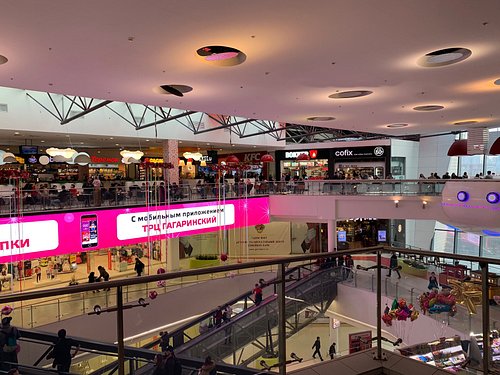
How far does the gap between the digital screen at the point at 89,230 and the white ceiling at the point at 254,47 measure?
445 cm

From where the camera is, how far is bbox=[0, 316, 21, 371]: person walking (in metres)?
2.15

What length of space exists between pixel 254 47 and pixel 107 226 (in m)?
9.12

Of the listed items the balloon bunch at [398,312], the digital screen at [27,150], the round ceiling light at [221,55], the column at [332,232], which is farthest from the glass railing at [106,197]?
the balloon bunch at [398,312]

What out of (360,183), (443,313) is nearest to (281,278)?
(443,313)

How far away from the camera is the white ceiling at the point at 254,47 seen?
4.65 meters

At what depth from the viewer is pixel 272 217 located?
1980cm

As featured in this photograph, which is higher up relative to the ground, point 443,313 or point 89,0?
point 89,0

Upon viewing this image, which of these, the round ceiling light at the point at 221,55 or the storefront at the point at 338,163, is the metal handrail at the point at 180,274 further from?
the storefront at the point at 338,163

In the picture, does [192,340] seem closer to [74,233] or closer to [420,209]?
[74,233]

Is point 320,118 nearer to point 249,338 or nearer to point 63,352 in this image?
→ point 249,338

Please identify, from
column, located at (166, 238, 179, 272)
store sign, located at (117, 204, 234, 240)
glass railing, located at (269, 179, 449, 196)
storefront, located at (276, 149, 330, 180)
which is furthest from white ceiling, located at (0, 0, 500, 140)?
storefront, located at (276, 149, 330, 180)

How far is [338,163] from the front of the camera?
26766 millimetres

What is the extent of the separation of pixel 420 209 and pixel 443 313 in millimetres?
12624

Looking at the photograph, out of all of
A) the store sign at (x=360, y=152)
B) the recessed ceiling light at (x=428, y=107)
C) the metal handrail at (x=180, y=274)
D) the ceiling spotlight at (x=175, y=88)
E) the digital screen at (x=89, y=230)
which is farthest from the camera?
the store sign at (x=360, y=152)
